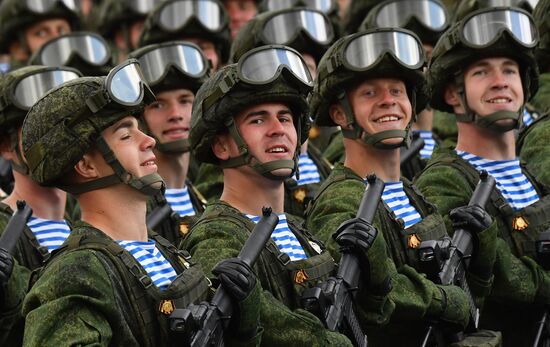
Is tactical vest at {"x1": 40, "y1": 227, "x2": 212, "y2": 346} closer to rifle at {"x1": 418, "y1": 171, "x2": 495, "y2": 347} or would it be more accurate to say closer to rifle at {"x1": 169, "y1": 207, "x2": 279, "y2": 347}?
rifle at {"x1": 169, "y1": 207, "x2": 279, "y2": 347}

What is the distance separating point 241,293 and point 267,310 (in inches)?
20.4

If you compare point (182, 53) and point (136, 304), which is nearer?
point (136, 304)

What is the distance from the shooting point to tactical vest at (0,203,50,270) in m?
9.61

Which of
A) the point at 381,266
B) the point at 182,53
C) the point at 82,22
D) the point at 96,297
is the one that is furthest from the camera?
the point at 82,22

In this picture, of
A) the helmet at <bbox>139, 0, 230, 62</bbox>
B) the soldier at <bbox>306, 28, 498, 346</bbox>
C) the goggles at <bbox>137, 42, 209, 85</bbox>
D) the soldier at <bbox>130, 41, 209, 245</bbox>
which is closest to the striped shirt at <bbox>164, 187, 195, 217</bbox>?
the soldier at <bbox>130, 41, 209, 245</bbox>

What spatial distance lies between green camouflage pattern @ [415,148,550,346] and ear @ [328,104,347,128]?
2.44ft

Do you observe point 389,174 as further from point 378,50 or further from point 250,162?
point 250,162

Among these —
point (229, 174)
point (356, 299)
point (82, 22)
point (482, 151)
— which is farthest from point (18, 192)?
point (82, 22)

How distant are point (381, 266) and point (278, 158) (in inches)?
31.8

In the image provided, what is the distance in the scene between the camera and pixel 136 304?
7.68m

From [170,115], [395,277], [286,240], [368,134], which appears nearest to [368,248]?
[286,240]

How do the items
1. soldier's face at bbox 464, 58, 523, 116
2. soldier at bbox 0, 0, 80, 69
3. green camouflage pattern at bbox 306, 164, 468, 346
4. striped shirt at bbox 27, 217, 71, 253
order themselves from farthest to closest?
soldier at bbox 0, 0, 80, 69 < soldier's face at bbox 464, 58, 523, 116 < striped shirt at bbox 27, 217, 71, 253 < green camouflage pattern at bbox 306, 164, 468, 346

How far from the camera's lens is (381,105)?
10.1m

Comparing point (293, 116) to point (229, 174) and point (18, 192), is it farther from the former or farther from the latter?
point (18, 192)
